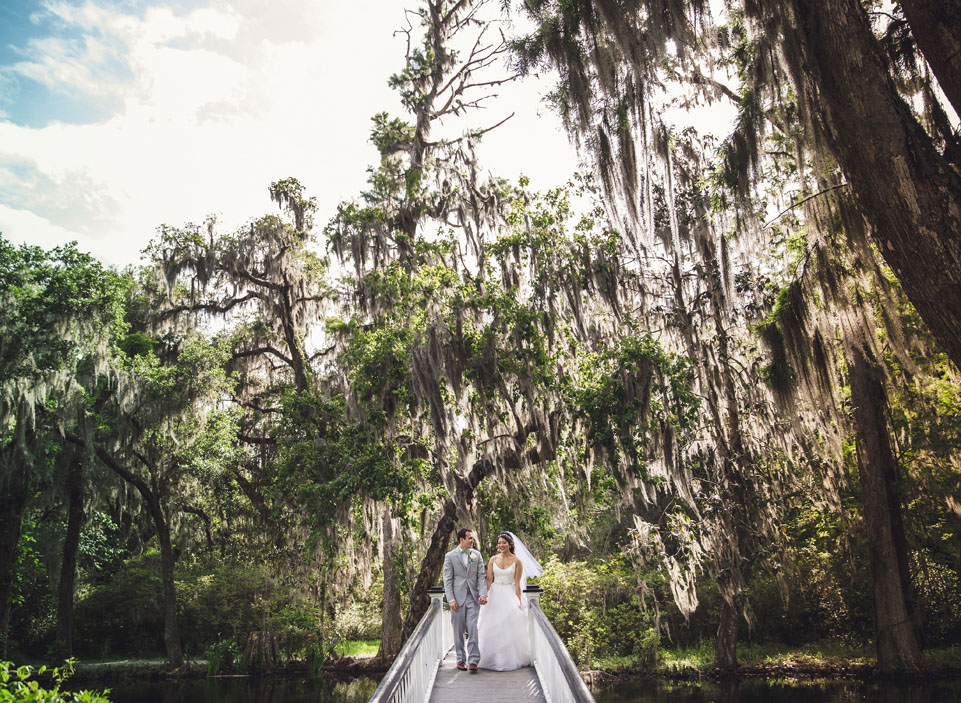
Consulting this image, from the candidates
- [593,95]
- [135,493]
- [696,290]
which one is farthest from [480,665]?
[135,493]

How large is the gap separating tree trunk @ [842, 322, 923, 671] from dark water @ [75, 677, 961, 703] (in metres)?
0.67

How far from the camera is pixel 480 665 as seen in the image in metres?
6.61

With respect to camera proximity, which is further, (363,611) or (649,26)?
(363,611)

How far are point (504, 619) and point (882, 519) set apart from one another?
837cm

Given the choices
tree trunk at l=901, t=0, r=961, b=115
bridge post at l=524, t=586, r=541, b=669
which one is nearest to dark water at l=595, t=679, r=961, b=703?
bridge post at l=524, t=586, r=541, b=669

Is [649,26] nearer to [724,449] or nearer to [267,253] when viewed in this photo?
[724,449]

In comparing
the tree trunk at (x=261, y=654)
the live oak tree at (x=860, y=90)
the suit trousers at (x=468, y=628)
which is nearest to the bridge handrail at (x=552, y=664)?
the suit trousers at (x=468, y=628)

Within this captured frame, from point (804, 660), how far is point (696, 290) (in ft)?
29.2

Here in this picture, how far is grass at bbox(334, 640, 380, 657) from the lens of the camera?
16.6 m

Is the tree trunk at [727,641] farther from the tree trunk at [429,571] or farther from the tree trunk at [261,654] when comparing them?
the tree trunk at [261,654]

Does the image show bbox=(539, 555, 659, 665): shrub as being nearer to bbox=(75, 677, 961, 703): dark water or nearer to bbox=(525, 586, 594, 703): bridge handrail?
bbox=(75, 677, 961, 703): dark water

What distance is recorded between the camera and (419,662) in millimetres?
5066

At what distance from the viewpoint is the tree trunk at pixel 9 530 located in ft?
49.6

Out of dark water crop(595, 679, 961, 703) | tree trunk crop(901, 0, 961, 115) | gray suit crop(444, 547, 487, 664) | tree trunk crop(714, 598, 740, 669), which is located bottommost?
dark water crop(595, 679, 961, 703)
